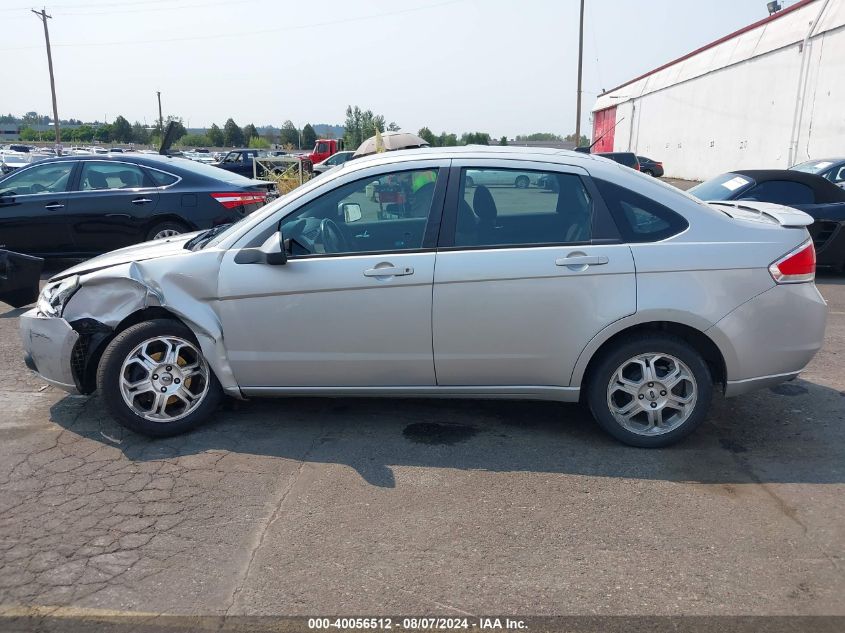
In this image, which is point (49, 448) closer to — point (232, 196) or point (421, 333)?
point (421, 333)

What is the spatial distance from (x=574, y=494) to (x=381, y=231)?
1.91 m

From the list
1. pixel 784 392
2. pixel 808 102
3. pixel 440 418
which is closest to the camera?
pixel 440 418

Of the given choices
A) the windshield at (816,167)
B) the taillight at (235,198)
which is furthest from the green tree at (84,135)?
the windshield at (816,167)

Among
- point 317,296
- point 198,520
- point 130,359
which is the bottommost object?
point 198,520

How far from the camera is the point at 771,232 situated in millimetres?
4371

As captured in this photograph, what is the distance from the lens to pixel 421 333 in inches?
172

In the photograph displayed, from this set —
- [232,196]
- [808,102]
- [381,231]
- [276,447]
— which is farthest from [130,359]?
[808,102]

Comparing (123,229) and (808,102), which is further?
(808,102)

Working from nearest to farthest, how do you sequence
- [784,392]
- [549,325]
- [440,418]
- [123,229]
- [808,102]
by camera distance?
[549,325], [440,418], [784,392], [123,229], [808,102]

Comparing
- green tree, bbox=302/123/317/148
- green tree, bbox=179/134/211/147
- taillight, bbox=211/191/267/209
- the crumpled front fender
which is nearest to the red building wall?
green tree, bbox=302/123/317/148

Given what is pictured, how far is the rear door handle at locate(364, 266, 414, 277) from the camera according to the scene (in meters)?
4.31

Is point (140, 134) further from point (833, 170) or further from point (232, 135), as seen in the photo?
point (833, 170)

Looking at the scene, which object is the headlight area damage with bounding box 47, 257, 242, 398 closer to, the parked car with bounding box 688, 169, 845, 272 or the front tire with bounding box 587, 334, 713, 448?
the front tire with bounding box 587, 334, 713, 448

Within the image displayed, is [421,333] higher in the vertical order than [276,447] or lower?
higher
